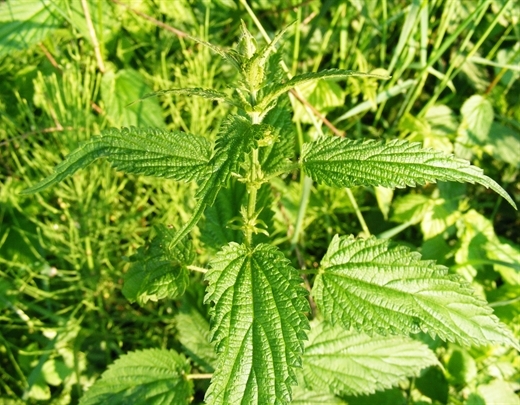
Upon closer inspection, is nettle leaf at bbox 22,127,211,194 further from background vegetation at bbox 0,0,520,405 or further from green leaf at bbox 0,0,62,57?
green leaf at bbox 0,0,62,57

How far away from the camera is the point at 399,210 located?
6.51 ft

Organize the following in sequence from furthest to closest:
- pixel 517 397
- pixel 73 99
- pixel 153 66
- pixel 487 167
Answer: pixel 487 167, pixel 153 66, pixel 73 99, pixel 517 397

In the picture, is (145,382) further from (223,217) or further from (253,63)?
(253,63)

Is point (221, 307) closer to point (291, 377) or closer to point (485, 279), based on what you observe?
point (291, 377)

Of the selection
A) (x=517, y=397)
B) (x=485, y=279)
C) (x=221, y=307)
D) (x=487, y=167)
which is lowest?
(x=517, y=397)

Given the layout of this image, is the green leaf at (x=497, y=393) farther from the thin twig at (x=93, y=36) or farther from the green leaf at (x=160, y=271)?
the thin twig at (x=93, y=36)

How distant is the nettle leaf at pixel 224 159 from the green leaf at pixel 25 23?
109cm

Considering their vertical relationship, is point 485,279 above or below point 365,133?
below

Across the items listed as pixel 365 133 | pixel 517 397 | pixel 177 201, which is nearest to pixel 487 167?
pixel 365 133

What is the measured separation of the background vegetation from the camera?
1.81 m

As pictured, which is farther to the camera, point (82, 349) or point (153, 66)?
point (153, 66)

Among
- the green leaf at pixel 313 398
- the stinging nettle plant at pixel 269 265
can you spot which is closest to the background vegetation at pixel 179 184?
the green leaf at pixel 313 398

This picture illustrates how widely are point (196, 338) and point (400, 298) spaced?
626 millimetres

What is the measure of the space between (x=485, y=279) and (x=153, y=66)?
1.40 m
